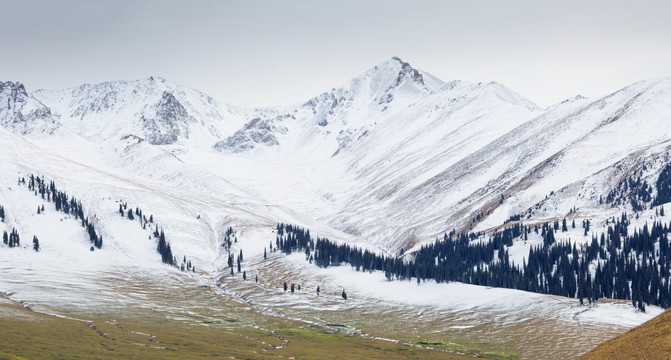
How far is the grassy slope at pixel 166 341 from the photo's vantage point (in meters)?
105

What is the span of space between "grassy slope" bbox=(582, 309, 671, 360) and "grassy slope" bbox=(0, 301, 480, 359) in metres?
63.2

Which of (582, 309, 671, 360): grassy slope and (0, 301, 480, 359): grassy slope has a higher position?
(582, 309, 671, 360): grassy slope

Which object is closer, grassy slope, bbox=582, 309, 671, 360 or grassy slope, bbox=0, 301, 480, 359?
grassy slope, bbox=582, 309, 671, 360

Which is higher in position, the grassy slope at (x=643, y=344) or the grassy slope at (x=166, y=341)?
the grassy slope at (x=643, y=344)

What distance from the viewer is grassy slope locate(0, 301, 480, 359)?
105062 millimetres

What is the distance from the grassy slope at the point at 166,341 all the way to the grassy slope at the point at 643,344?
63.2 m

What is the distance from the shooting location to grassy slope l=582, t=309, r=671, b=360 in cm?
5516

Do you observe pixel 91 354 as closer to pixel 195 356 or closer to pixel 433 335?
pixel 195 356

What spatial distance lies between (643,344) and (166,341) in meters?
89.8

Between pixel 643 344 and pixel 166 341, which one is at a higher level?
pixel 643 344

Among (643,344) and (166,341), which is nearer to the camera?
(643,344)

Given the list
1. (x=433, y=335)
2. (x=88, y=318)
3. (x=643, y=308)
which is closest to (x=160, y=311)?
(x=88, y=318)

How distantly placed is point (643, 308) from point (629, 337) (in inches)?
4217

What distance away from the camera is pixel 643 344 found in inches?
2277
